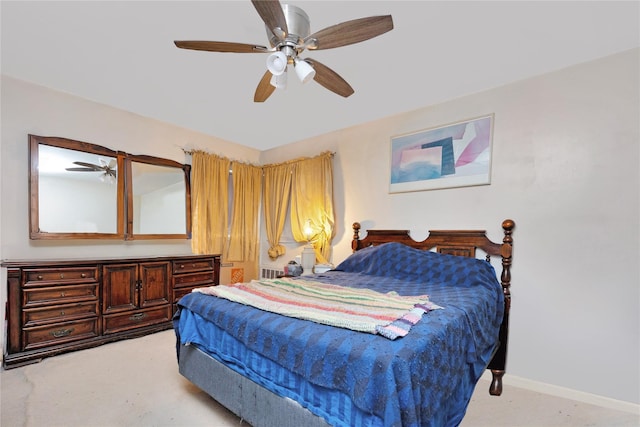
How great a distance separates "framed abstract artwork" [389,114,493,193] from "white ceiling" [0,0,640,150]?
0.34m

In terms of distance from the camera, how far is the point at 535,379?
2273 mm

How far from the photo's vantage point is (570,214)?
7.24ft

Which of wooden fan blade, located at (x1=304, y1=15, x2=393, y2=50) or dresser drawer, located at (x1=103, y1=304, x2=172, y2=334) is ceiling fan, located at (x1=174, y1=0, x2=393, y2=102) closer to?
wooden fan blade, located at (x1=304, y1=15, x2=393, y2=50)

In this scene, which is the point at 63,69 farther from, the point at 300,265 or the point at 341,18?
the point at 300,265

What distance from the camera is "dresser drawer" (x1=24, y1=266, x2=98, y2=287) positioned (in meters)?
2.42

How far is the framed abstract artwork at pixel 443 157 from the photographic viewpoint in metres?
2.62

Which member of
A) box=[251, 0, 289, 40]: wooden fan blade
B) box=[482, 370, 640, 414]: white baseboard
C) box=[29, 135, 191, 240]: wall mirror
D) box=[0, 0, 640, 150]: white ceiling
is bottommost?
box=[482, 370, 640, 414]: white baseboard

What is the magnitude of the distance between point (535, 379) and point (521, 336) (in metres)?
0.32

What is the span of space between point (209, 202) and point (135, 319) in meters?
1.63

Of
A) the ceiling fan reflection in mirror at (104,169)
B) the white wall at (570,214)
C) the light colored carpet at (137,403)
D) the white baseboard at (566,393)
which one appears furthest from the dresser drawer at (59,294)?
the white baseboard at (566,393)

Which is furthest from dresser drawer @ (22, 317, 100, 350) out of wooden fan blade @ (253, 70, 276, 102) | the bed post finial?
the bed post finial

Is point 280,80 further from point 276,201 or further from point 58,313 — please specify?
point 58,313

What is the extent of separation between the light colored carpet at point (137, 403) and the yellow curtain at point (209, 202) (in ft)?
5.58

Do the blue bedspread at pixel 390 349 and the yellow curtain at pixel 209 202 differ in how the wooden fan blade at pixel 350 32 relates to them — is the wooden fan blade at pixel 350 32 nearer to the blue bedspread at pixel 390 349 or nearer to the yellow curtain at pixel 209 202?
the blue bedspread at pixel 390 349
